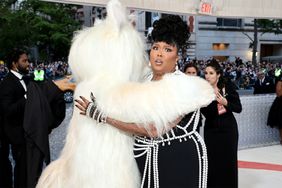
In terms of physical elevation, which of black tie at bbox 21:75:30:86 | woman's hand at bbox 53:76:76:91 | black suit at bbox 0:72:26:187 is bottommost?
black suit at bbox 0:72:26:187

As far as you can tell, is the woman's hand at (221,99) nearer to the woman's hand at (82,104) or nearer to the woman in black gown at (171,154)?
the woman in black gown at (171,154)

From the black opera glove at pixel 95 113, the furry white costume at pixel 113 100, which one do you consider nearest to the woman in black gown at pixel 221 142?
the furry white costume at pixel 113 100

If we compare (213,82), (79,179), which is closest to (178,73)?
(79,179)

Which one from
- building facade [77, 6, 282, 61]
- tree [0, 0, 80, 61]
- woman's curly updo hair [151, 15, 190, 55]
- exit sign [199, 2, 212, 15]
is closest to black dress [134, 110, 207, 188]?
woman's curly updo hair [151, 15, 190, 55]

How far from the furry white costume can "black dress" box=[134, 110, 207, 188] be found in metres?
0.05

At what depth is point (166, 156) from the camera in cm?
160

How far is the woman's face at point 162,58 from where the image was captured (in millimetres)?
1660

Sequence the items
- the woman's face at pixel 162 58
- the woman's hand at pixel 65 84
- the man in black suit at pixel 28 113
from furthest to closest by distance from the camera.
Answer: the man in black suit at pixel 28 113, the woman's hand at pixel 65 84, the woman's face at pixel 162 58

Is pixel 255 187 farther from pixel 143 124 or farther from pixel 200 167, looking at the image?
pixel 143 124

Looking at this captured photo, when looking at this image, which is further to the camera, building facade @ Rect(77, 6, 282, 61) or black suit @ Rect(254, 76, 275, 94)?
building facade @ Rect(77, 6, 282, 61)

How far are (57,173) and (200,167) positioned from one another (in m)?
0.65

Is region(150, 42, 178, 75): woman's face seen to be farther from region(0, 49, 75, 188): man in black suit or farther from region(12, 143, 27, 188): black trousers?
region(12, 143, 27, 188): black trousers

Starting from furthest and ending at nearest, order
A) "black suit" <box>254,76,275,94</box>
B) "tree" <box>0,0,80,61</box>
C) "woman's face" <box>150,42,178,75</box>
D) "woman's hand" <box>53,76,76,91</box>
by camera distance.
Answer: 1. "tree" <box>0,0,80,61</box>
2. "black suit" <box>254,76,275,94</box>
3. "woman's hand" <box>53,76,76,91</box>
4. "woman's face" <box>150,42,178,75</box>

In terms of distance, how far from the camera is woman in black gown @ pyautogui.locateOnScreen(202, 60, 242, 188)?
3.16 m
